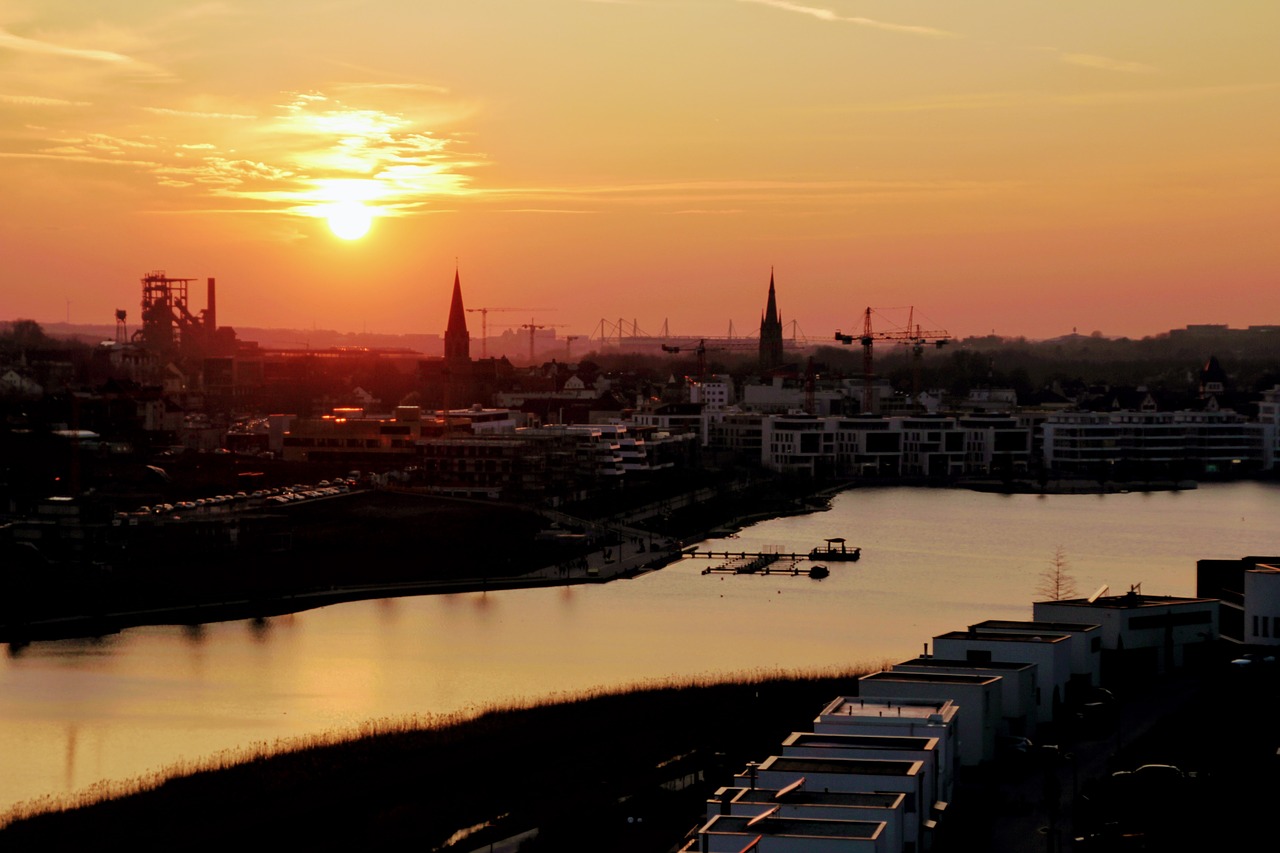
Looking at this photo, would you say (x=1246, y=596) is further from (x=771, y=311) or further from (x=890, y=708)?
(x=771, y=311)

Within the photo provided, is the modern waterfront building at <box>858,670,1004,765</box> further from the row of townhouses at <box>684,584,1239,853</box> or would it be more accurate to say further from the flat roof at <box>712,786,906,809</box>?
the flat roof at <box>712,786,906,809</box>

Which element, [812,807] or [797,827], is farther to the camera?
[812,807]

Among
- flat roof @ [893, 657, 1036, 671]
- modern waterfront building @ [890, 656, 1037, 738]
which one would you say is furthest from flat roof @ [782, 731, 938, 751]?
flat roof @ [893, 657, 1036, 671]

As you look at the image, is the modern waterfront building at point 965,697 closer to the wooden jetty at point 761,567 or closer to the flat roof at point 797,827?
the flat roof at point 797,827

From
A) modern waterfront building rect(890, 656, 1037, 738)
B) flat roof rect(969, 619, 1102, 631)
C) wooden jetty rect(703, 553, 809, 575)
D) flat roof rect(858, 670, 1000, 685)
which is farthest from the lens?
wooden jetty rect(703, 553, 809, 575)

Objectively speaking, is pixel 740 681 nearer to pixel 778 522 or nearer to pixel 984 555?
pixel 984 555

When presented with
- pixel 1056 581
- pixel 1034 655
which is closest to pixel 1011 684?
pixel 1034 655

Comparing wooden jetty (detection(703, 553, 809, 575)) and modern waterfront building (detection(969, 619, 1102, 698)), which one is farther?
wooden jetty (detection(703, 553, 809, 575))
